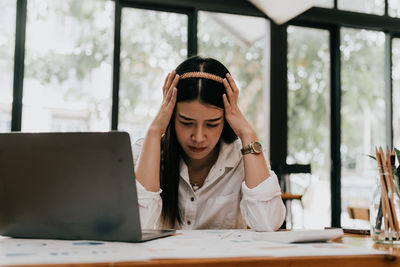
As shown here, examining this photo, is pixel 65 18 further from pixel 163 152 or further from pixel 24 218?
pixel 24 218

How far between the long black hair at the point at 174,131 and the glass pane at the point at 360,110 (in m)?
3.74

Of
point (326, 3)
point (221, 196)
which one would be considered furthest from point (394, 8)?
point (221, 196)

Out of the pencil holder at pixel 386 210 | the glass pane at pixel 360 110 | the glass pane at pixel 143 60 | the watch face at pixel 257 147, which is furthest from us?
the glass pane at pixel 360 110

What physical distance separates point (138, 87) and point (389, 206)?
3483 mm

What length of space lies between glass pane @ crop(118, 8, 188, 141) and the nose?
113 inches

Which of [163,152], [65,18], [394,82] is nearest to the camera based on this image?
[163,152]

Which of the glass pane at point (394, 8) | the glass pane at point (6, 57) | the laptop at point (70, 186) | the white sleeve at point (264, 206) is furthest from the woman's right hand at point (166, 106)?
the glass pane at point (394, 8)

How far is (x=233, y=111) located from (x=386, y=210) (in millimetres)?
614

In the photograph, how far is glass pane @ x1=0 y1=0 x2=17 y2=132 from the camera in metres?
3.90

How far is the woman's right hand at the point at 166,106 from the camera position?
1.42 metres

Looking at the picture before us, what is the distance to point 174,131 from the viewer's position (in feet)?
5.11

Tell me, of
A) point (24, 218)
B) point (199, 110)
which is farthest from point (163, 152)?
point (24, 218)

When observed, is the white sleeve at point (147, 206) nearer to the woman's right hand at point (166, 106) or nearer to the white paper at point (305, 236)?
the woman's right hand at point (166, 106)

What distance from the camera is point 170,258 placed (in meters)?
0.70
